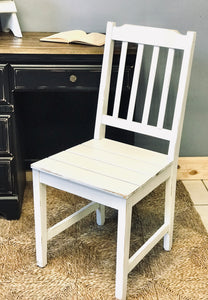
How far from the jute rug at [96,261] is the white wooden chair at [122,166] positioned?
3.2 inches

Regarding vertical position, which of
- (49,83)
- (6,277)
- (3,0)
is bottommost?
(6,277)

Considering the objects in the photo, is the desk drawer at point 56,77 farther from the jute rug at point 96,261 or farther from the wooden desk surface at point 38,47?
the jute rug at point 96,261

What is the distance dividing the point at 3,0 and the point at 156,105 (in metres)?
0.93

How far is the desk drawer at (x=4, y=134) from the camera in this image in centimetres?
190

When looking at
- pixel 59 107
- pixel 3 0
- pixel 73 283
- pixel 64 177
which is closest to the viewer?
pixel 64 177

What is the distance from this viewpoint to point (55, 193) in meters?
2.31

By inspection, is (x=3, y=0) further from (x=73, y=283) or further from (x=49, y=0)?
(x=73, y=283)

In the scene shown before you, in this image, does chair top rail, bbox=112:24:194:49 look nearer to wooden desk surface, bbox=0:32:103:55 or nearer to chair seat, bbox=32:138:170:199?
wooden desk surface, bbox=0:32:103:55

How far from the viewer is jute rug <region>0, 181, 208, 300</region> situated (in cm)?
165

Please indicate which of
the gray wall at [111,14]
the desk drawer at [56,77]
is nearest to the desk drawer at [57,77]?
the desk drawer at [56,77]

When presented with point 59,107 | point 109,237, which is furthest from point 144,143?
point 109,237

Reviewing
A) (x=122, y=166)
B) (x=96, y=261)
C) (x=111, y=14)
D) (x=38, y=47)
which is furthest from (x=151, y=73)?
(x=96, y=261)

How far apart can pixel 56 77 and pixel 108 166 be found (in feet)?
1.65

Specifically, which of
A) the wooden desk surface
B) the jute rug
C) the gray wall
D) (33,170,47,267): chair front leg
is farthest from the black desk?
(33,170,47,267): chair front leg
